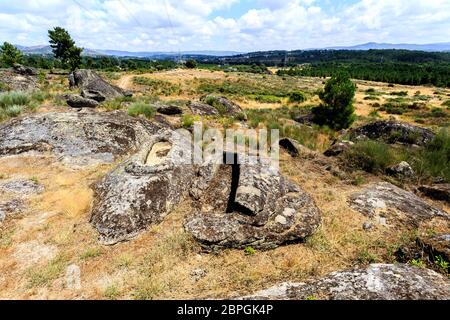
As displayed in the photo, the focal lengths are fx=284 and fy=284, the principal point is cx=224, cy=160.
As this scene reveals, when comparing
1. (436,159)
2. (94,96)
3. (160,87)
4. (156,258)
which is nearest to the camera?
(156,258)

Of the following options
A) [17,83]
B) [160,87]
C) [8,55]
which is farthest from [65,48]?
[17,83]

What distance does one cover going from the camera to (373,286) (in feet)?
Result: 14.5

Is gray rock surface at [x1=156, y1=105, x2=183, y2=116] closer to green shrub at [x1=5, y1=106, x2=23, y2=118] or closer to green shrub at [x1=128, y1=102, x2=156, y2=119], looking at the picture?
green shrub at [x1=128, y1=102, x2=156, y2=119]

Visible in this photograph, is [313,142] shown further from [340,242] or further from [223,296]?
[223,296]

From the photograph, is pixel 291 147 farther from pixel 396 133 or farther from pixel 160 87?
pixel 160 87

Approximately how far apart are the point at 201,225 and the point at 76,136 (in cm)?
681

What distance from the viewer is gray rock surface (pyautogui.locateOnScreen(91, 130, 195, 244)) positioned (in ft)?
20.7

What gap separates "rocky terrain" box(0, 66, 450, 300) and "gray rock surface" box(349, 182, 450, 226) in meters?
0.04

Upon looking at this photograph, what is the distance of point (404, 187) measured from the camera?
→ 30.2ft

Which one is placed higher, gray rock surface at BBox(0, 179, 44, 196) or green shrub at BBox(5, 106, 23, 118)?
green shrub at BBox(5, 106, 23, 118)

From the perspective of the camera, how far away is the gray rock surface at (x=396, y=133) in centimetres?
1356

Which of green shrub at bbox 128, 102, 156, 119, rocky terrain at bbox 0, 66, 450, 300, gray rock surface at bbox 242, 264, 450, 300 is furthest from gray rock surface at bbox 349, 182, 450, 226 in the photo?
green shrub at bbox 128, 102, 156, 119

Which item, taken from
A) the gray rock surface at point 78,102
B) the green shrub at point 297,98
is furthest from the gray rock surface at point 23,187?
the green shrub at point 297,98

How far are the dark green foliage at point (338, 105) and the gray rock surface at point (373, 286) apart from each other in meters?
15.9
